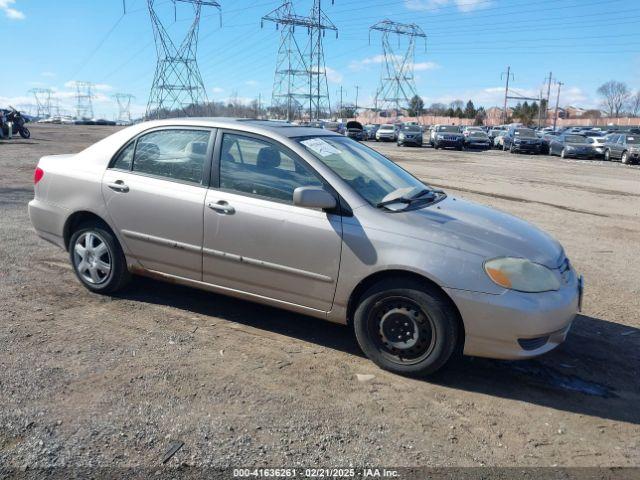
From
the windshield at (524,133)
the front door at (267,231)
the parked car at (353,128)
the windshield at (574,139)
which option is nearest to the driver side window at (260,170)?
the front door at (267,231)

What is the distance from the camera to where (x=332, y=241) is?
3.96 meters

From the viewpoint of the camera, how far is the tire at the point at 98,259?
4953 mm

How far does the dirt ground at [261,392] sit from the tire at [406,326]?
5.2 inches

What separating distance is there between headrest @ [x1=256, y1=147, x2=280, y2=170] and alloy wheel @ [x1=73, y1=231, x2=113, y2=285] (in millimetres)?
1633

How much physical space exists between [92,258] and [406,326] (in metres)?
2.91

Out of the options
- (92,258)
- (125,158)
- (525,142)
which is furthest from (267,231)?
(525,142)

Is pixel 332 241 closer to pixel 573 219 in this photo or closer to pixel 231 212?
pixel 231 212

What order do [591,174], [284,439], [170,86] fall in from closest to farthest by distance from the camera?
[284,439], [591,174], [170,86]

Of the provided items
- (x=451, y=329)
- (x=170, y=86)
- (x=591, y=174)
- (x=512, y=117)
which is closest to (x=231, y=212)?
(x=451, y=329)

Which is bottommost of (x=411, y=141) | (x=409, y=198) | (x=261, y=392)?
(x=261, y=392)

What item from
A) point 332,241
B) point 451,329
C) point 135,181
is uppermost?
point 135,181

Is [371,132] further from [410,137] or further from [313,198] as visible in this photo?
[313,198]

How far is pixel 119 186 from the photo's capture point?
15.8 feet

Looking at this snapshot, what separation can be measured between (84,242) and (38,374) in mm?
1697
